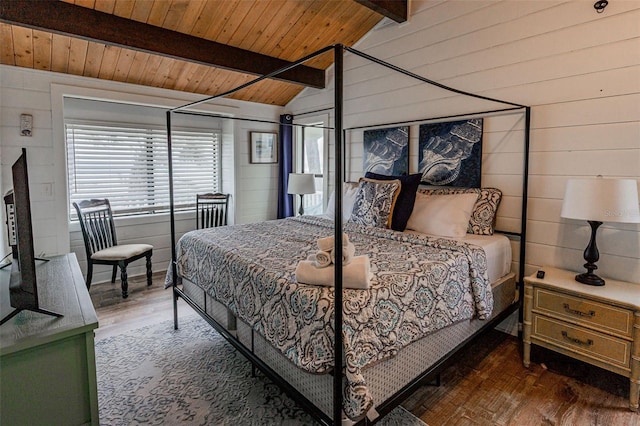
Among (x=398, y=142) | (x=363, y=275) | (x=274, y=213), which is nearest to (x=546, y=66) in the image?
(x=398, y=142)

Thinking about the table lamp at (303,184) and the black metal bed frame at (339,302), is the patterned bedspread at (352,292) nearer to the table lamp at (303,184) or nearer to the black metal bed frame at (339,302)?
the black metal bed frame at (339,302)

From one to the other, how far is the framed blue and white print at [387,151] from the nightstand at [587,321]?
165 centimetres

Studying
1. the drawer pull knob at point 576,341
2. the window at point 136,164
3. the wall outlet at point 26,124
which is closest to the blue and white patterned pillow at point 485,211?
the drawer pull knob at point 576,341

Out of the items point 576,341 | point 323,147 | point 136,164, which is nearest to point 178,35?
point 136,164

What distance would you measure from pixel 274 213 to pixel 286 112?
1.53m

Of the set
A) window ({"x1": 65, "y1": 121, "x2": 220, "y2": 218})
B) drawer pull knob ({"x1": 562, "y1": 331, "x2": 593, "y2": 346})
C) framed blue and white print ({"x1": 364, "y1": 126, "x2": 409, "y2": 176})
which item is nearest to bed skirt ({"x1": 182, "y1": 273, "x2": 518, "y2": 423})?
drawer pull knob ({"x1": 562, "y1": 331, "x2": 593, "y2": 346})

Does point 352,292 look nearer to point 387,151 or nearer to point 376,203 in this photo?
point 376,203

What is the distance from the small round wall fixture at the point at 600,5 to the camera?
7.36 ft

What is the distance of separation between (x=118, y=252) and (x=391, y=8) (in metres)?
3.62

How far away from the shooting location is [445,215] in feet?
8.96

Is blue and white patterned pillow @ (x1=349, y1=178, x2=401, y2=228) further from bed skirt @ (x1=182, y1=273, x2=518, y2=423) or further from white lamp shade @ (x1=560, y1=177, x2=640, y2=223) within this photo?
white lamp shade @ (x1=560, y1=177, x2=640, y2=223)

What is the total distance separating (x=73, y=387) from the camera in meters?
1.34

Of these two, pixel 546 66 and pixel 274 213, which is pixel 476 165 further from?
→ pixel 274 213

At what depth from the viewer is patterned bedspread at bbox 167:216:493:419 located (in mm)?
1433
